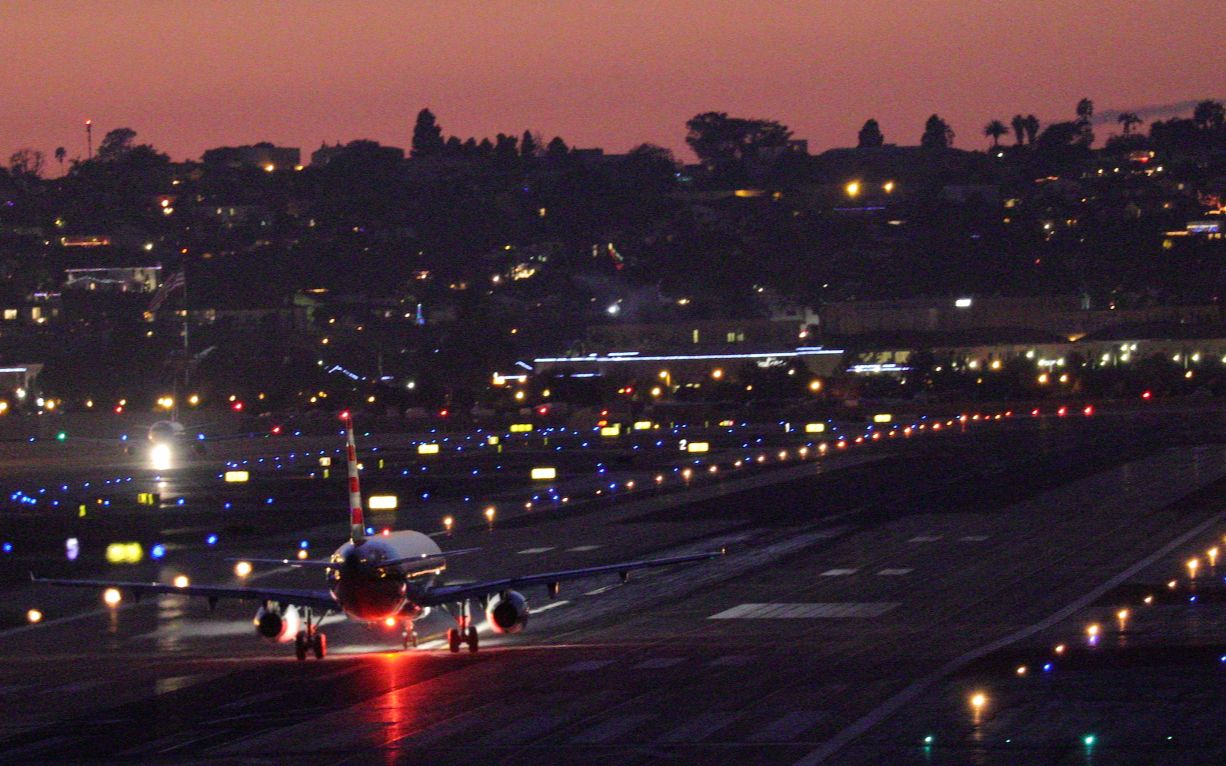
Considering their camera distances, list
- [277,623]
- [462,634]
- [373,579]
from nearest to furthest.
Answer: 1. [373,579]
2. [277,623]
3. [462,634]

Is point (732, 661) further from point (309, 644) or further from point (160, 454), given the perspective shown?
point (160, 454)

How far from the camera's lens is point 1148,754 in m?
25.0

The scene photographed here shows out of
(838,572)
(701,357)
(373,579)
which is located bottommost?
(838,572)

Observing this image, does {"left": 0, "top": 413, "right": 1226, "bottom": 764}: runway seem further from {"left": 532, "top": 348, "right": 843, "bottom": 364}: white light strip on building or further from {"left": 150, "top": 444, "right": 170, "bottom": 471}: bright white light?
{"left": 532, "top": 348, "right": 843, "bottom": 364}: white light strip on building

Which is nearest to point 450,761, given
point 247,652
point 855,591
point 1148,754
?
point 1148,754

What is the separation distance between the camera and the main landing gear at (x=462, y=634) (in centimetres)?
3647

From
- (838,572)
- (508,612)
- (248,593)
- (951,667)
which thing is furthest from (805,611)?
(248,593)

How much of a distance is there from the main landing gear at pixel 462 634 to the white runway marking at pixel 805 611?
6.27 meters

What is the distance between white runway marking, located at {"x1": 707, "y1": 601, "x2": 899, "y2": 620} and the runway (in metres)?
0.18

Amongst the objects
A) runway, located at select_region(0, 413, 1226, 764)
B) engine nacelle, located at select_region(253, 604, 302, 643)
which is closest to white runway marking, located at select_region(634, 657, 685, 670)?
runway, located at select_region(0, 413, 1226, 764)

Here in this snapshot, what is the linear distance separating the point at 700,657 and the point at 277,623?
334 inches

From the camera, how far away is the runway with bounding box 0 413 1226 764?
89.8 ft

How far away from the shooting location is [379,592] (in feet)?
114

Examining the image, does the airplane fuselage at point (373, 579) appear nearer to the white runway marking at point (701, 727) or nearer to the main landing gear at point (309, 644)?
the main landing gear at point (309, 644)
